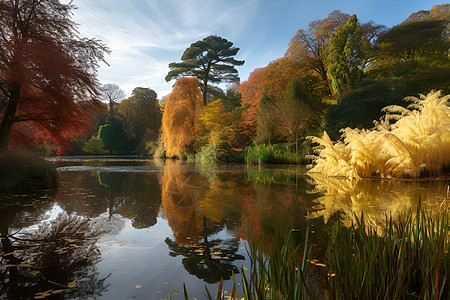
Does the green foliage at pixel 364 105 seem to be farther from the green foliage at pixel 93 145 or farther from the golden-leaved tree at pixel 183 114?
the green foliage at pixel 93 145

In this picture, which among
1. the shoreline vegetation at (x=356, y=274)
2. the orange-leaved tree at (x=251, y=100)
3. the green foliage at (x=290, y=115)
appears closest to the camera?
the shoreline vegetation at (x=356, y=274)

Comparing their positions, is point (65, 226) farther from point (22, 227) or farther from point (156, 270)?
point (156, 270)

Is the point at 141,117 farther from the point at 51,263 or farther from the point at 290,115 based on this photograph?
the point at 51,263

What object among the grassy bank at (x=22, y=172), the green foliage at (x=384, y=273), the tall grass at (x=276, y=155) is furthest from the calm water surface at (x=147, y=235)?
the tall grass at (x=276, y=155)

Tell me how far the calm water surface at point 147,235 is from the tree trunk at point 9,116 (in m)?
2.45

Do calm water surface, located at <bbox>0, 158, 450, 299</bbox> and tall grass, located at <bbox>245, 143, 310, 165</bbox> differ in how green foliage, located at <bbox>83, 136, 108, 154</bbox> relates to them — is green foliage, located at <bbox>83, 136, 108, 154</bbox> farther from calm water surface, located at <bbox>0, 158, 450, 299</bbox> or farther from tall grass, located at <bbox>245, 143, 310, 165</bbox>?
calm water surface, located at <bbox>0, 158, 450, 299</bbox>

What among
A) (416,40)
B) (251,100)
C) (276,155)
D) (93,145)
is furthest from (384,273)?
(93,145)

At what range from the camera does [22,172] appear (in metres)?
6.29

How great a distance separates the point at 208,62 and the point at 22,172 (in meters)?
24.6

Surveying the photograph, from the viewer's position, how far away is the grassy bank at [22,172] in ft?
19.5

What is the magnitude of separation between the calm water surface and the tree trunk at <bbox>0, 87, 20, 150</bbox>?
2.45m

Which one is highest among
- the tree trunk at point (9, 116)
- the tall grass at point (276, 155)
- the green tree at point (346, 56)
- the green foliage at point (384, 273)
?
the green tree at point (346, 56)

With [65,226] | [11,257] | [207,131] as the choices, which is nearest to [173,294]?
[11,257]

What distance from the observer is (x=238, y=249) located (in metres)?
2.62
